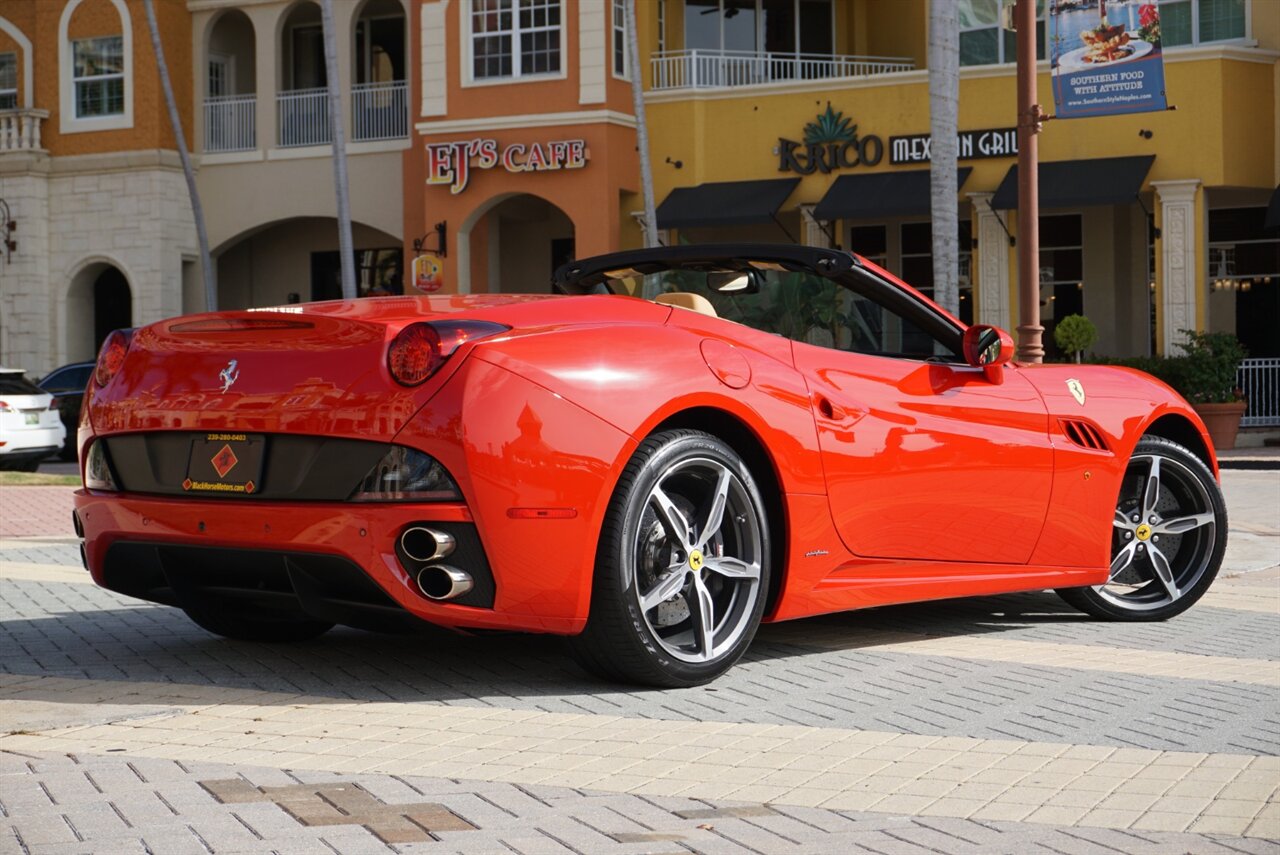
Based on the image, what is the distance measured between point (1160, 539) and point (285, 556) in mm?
3928

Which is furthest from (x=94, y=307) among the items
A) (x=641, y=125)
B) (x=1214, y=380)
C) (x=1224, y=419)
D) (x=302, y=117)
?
(x=1224, y=419)

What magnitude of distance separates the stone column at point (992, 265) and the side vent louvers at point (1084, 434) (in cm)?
2150

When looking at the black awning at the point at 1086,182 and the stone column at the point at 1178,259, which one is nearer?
the black awning at the point at 1086,182

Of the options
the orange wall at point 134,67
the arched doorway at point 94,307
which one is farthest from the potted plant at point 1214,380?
the arched doorway at point 94,307

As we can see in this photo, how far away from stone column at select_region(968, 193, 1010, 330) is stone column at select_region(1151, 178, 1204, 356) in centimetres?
245

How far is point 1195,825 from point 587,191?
1052 inches

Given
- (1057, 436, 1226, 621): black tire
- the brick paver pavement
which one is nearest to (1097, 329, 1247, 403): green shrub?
(1057, 436, 1226, 621): black tire

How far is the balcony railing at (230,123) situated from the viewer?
34719 mm

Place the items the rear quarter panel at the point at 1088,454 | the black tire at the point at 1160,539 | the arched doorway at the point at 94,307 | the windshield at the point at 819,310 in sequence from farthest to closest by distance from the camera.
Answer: the arched doorway at the point at 94,307 < the black tire at the point at 1160,539 < the rear quarter panel at the point at 1088,454 < the windshield at the point at 819,310

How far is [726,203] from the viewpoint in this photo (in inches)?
1160

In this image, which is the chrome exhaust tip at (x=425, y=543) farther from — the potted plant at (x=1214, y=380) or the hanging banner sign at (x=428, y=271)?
the hanging banner sign at (x=428, y=271)

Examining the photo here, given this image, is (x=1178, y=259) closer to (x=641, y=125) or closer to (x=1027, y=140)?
(x=641, y=125)

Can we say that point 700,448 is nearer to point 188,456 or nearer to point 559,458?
point 559,458

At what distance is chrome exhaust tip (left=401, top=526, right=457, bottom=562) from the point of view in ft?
16.6
